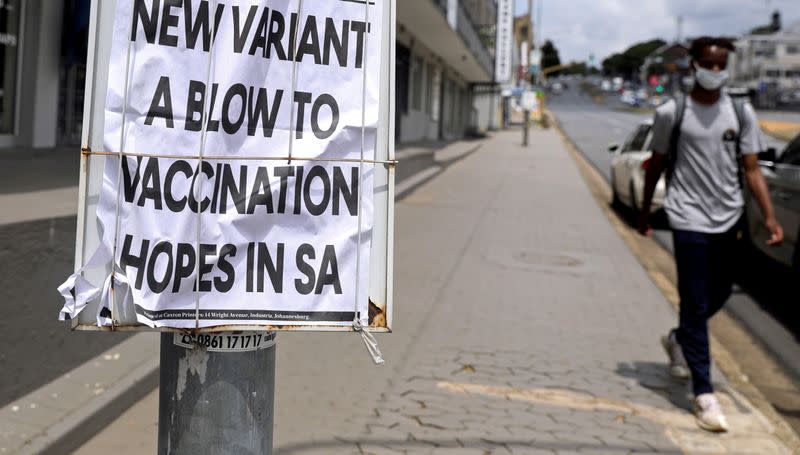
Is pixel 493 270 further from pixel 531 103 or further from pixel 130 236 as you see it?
pixel 531 103

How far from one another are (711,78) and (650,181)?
0.72 meters

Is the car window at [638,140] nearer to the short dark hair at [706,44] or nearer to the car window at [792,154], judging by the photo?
the car window at [792,154]

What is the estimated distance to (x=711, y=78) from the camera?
488 cm

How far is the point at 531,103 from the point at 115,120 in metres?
40.3

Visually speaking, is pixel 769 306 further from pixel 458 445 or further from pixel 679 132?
pixel 458 445

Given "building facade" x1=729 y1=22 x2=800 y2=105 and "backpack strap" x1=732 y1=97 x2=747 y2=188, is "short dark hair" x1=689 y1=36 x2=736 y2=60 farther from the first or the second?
"building facade" x1=729 y1=22 x2=800 y2=105

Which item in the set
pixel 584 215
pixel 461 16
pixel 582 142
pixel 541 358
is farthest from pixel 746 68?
pixel 541 358

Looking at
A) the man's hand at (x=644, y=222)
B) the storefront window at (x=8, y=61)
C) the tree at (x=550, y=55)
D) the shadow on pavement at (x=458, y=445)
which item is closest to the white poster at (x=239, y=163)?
the shadow on pavement at (x=458, y=445)

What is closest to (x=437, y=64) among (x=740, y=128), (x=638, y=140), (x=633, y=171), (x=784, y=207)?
(x=638, y=140)

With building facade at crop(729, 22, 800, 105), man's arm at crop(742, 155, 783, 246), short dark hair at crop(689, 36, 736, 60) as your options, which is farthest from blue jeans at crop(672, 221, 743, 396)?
building facade at crop(729, 22, 800, 105)

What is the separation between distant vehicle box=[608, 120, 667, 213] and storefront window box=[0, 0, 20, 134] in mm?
8651

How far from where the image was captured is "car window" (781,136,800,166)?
29.0ft

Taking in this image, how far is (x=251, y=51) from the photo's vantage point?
2332 mm

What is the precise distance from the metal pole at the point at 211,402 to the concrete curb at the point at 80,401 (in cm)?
174
